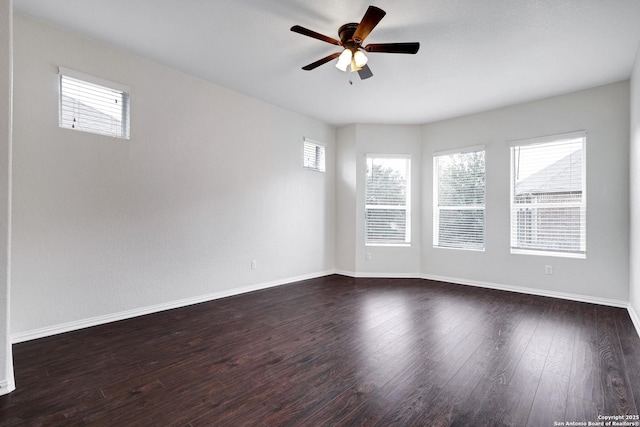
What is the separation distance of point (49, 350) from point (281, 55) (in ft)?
11.4

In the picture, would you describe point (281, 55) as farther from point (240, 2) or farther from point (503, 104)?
point (503, 104)

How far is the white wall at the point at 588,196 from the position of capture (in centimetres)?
386

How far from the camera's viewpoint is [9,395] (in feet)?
6.25

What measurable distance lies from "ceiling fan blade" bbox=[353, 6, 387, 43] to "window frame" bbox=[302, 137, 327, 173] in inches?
114

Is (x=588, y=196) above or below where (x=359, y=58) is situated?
below

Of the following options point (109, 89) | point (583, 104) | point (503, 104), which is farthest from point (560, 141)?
point (109, 89)

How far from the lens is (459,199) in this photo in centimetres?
528

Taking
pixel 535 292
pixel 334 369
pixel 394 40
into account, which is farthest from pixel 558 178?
pixel 334 369

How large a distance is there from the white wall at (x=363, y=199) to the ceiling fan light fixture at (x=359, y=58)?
2925 mm

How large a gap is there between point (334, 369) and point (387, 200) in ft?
12.7

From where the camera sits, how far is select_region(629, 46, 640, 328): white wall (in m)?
3.09

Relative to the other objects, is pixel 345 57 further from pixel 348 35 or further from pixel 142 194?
pixel 142 194

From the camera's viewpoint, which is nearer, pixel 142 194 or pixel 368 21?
pixel 368 21

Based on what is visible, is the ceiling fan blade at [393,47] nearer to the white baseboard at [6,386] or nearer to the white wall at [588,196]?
the white wall at [588,196]
